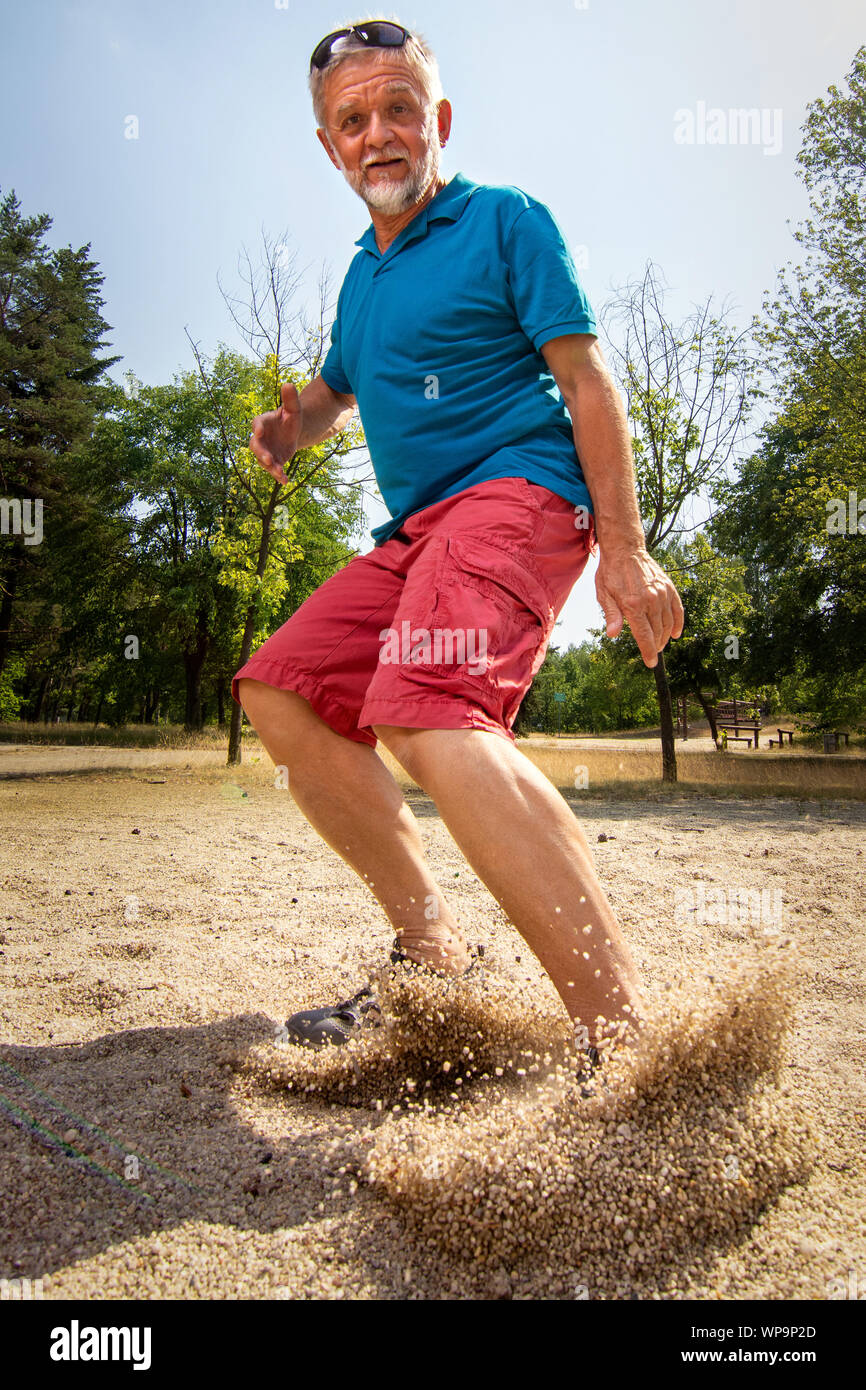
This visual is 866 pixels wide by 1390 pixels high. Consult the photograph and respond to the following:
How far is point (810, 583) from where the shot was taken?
20703mm

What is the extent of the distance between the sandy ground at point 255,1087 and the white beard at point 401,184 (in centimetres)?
185

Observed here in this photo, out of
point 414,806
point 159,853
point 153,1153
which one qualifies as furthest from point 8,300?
point 153,1153

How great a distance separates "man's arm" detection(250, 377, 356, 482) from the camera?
7.66 ft

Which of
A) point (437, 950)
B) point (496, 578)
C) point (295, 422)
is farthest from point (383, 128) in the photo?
point (437, 950)

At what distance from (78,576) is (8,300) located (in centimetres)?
805

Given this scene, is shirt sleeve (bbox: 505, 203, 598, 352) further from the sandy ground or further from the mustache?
the sandy ground

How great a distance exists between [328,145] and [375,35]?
0.26 metres

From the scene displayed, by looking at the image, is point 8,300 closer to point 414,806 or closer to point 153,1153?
point 414,806

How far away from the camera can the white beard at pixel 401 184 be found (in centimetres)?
199

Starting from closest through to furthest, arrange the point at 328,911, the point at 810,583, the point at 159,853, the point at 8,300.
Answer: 1. the point at 328,911
2. the point at 159,853
3. the point at 810,583
4. the point at 8,300

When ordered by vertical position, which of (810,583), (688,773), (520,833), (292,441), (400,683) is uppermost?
(810,583)

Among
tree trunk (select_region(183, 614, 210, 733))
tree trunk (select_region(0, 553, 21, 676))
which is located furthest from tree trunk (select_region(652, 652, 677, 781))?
tree trunk (select_region(0, 553, 21, 676))

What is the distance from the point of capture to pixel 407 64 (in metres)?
1.98

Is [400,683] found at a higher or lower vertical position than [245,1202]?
higher
